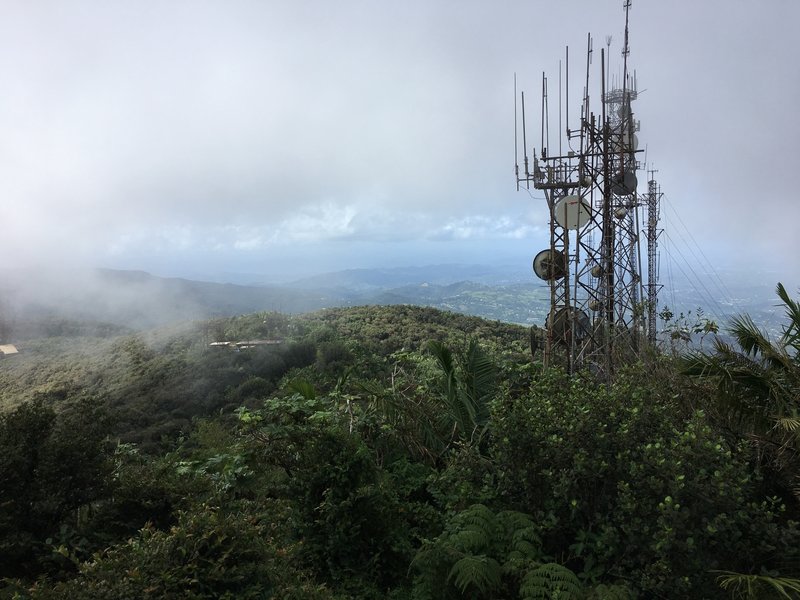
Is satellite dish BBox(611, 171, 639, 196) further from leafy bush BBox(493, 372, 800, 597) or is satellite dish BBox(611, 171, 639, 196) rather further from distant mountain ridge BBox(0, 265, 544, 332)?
distant mountain ridge BBox(0, 265, 544, 332)

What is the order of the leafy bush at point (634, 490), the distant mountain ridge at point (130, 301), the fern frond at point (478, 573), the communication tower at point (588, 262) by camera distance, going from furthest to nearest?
the distant mountain ridge at point (130, 301), the communication tower at point (588, 262), the fern frond at point (478, 573), the leafy bush at point (634, 490)

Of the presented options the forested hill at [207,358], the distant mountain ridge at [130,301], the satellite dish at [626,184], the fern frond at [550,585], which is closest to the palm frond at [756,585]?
the fern frond at [550,585]

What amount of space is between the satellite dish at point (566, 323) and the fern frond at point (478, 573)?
5.63 m

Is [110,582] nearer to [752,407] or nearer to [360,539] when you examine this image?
[360,539]

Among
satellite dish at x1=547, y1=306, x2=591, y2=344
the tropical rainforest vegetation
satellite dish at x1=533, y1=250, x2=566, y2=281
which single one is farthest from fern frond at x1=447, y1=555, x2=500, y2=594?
satellite dish at x1=533, y1=250, x2=566, y2=281

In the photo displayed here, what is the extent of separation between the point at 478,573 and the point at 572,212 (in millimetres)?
6968

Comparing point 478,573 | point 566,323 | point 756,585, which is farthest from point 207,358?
point 756,585

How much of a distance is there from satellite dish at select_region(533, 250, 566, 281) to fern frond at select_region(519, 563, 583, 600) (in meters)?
6.41

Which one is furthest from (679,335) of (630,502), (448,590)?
(448,590)

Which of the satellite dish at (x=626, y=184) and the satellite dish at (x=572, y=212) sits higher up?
the satellite dish at (x=626, y=184)

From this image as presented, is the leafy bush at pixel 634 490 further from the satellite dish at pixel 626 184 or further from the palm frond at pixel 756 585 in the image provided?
the satellite dish at pixel 626 184

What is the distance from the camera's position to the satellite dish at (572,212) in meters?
8.38

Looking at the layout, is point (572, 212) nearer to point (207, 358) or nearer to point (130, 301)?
point (207, 358)

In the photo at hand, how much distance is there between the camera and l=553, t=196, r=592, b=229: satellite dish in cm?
838
